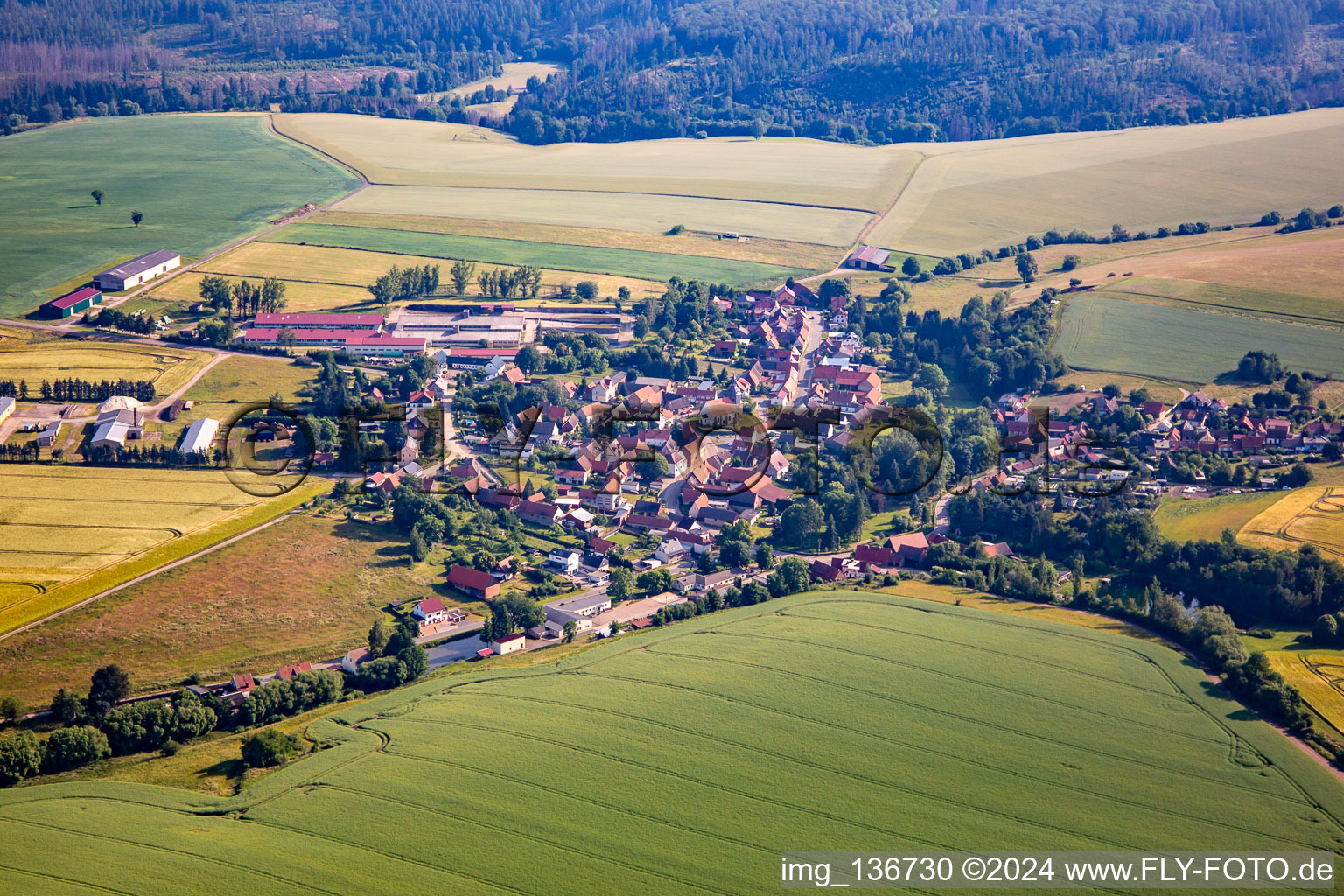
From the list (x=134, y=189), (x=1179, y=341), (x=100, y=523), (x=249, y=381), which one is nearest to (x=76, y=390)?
(x=249, y=381)

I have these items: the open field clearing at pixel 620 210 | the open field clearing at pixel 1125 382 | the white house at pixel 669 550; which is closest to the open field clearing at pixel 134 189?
the open field clearing at pixel 620 210

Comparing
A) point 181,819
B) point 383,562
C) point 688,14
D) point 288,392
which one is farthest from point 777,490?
point 688,14

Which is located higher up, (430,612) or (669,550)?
(669,550)

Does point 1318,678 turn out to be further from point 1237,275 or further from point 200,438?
point 1237,275

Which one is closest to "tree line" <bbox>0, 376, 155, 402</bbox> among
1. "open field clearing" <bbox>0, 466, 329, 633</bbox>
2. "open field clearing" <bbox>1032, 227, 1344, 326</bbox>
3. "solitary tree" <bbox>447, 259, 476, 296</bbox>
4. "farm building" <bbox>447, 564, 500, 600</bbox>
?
"open field clearing" <bbox>0, 466, 329, 633</bbox>

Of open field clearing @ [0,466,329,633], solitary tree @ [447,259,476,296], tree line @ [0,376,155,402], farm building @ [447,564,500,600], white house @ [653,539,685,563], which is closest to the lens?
open field clearing @ [0,466,329,633]

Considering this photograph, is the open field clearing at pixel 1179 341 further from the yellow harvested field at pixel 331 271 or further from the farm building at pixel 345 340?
the farm building at pixel 345 340

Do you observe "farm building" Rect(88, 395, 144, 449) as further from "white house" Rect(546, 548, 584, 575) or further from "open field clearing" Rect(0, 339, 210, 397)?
"white house" Rect(546, 548, 584, 575)
